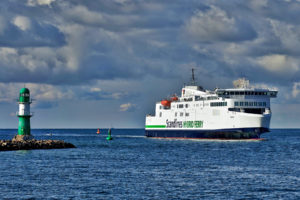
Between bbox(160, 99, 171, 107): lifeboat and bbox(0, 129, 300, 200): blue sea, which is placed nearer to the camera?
bbox(0, 129, 300, 200): blue sea

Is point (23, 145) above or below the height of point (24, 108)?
below

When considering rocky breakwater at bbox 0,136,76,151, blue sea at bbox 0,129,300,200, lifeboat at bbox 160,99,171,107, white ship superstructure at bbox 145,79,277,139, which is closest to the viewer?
blue sea at bbox 0,129,300,200

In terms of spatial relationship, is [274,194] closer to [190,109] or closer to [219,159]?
[219,159]

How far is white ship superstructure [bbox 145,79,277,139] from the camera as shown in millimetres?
83250

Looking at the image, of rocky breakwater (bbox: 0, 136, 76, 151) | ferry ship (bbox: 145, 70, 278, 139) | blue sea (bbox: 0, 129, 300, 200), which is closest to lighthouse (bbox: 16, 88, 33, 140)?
rocky breakwater (bbox: 0, 136, 76, 151)

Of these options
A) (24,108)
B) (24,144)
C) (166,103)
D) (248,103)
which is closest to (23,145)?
(24,144)

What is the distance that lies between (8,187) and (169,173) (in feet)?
44.9

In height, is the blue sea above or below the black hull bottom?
below

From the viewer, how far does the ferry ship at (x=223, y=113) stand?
83312 millimetres

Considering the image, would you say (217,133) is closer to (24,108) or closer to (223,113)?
(223,113)

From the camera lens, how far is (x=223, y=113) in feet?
287

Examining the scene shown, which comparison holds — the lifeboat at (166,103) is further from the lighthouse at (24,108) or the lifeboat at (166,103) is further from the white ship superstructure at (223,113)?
the lighthouse at (24,108)

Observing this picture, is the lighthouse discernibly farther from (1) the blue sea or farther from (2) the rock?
(1) the blue sea

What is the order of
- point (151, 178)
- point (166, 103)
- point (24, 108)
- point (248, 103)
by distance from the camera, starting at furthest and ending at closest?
point (166, 103) → point (248, 103) → point (24, 108) → point (151, 178)
